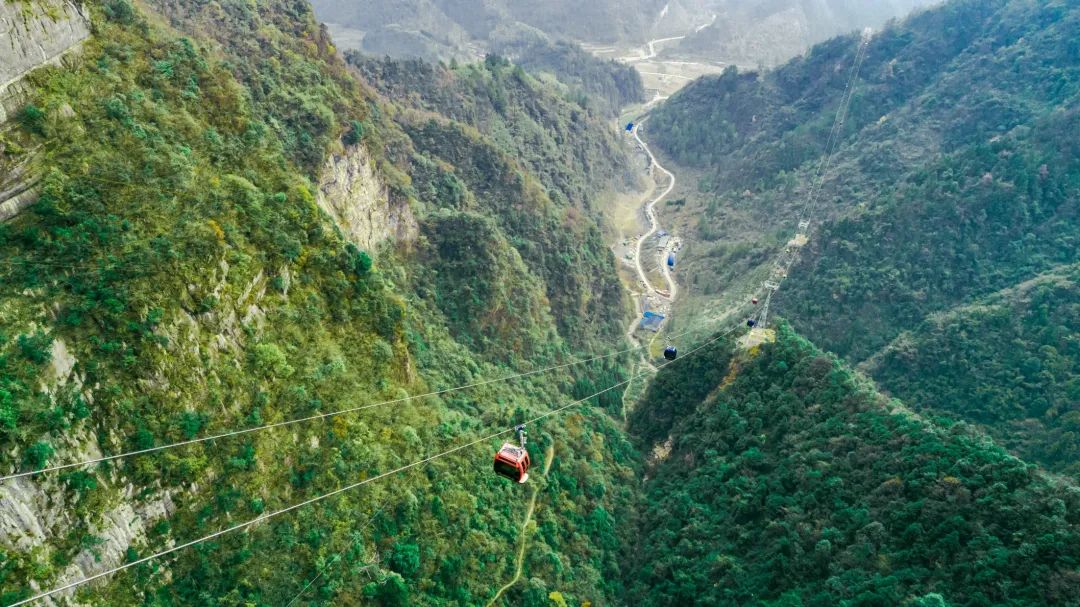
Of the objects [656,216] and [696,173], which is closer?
[656,216]

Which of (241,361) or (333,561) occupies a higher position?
(241,361)

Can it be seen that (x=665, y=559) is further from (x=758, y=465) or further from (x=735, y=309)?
(x=735, y=309)

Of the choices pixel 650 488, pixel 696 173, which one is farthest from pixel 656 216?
pixel 650 488

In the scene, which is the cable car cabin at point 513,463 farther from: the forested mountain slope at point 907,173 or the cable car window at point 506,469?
the forested mountain slope at point 907,173

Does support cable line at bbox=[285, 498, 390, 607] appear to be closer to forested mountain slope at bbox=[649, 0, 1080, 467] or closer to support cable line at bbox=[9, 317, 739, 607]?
support cable line at bbox=[9, 317, 739, 607]

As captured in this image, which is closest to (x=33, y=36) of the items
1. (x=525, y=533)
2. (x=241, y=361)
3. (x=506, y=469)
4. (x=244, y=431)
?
(x=241, y=361)

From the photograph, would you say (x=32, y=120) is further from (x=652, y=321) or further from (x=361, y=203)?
(x=652, y=321)
